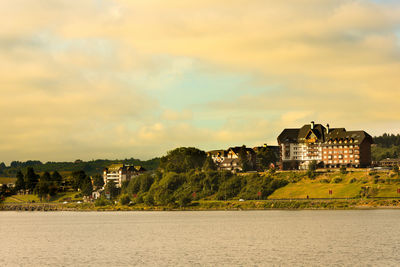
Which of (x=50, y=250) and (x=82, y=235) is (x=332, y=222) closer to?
(x=82, y=235)

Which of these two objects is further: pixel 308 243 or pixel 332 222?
pixel 332 222

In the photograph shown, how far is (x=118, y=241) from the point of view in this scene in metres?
114

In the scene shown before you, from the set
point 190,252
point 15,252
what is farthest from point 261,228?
point 15,252

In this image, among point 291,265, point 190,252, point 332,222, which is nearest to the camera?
point 291,265

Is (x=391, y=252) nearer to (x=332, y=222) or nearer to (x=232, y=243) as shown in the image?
(x=232, y=243)

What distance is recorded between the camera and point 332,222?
492 feet

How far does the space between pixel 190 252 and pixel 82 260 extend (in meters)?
16.3

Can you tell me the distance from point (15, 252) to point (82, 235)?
1320 inches

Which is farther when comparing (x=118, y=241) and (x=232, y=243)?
(x=118, y=241)

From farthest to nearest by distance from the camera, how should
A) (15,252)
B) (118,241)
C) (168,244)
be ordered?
(118,241) → (168,244) → (15,252)

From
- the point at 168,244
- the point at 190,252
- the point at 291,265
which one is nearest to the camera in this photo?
the point at 291,265

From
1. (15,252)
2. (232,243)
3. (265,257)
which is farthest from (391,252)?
(15,252)

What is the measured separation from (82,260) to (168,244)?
951 inches

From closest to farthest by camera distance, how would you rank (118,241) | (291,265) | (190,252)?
(291,265), (190,252), (118,241)
